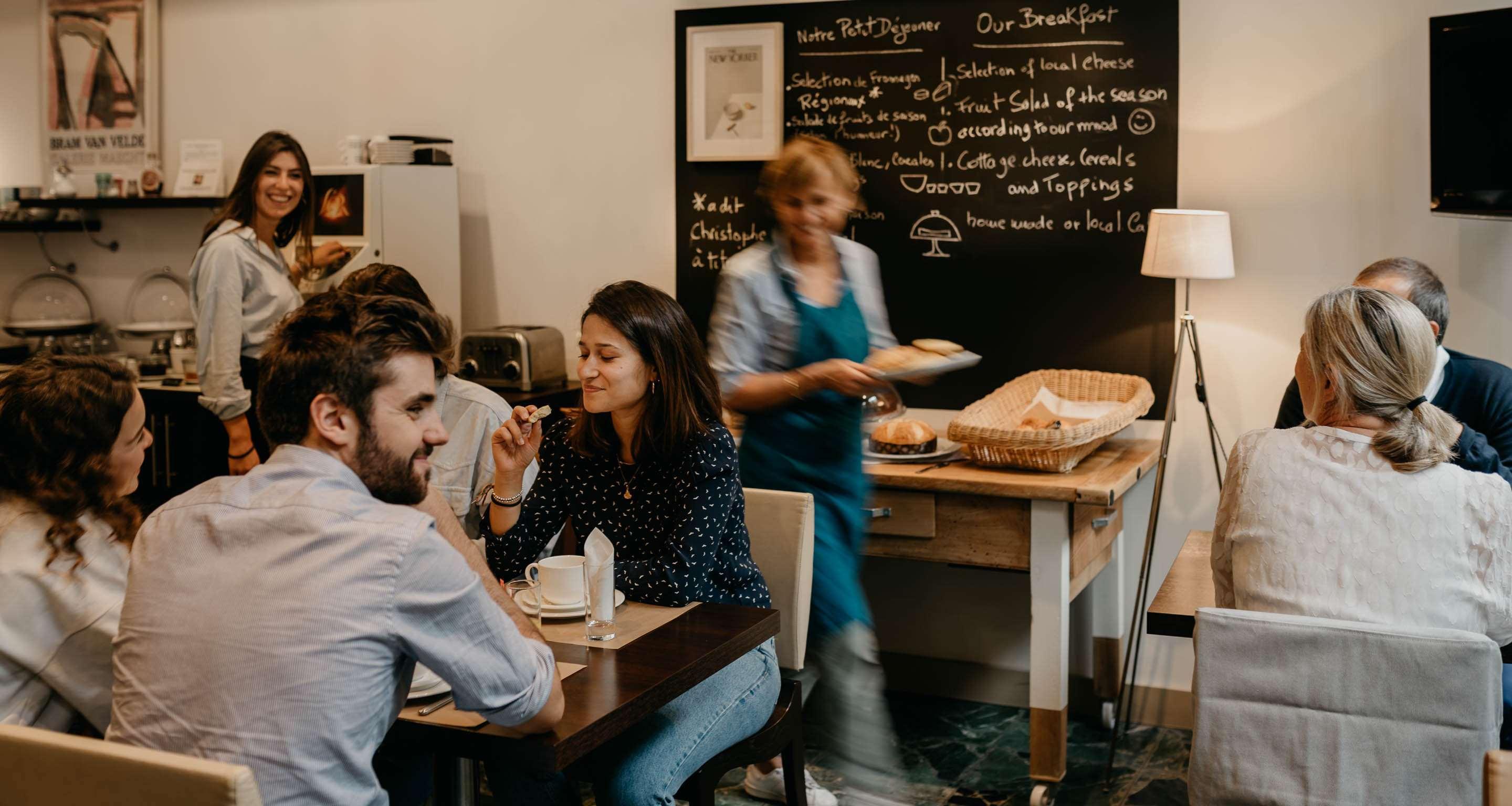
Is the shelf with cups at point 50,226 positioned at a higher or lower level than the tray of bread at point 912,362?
higher

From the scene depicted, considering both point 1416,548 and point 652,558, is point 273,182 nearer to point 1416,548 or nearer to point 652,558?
point 652,558

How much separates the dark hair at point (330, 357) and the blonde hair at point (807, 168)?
117 centimetres

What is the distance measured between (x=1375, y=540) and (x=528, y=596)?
1.41 m

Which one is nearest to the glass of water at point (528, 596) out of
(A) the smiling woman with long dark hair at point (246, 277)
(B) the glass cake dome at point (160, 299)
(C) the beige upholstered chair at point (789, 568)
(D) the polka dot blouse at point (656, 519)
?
(D) the polka dot blouse at point (656, 519)

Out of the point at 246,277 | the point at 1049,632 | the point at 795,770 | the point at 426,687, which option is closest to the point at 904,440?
the point at 1049,632

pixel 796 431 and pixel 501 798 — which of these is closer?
pixel 501 798

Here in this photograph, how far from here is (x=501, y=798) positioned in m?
2.30

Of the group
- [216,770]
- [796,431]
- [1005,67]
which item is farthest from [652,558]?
[1005,67]

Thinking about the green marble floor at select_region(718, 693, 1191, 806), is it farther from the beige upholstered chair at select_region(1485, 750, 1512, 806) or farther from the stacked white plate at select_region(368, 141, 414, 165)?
the stacked white plate at select_region(368, 141, 414, 165)

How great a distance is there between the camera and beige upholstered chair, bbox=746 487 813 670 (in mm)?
2658

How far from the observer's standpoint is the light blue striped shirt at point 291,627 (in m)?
1.41

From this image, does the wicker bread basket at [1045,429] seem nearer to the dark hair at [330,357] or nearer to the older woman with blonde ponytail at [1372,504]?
the older woman with blonde ponytail at [1372,504]

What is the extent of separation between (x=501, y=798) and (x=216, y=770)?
105 cm

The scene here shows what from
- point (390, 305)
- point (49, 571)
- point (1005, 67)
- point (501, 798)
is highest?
point (1005, 67)
